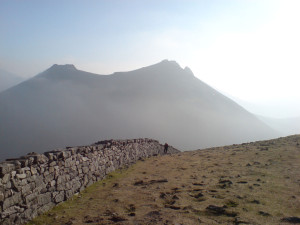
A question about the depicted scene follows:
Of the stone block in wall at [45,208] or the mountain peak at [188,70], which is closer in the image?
the stone block in wall at [45,208]

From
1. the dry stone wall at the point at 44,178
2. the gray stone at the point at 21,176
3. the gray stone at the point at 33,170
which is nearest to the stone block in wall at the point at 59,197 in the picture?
the dry stone wall at the point at 44,178

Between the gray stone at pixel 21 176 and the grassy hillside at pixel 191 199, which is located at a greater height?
the gray stone at pixel 21 176

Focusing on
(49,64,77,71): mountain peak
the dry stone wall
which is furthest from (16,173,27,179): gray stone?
(49,64,77,71): mountain peak

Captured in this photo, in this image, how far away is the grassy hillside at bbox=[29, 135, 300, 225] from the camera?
7.48 meters

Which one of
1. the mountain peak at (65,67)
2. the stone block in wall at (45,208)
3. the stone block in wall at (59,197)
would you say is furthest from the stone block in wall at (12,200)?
the mountain peak at (65,67)

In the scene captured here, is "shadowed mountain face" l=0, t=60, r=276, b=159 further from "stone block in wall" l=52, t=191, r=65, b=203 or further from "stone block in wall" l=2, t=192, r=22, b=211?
"stone block in wall" l=2, t=192, r=22, b=211

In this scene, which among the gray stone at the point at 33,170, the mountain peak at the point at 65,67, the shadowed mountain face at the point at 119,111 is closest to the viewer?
the gray stone at the point at 33,170

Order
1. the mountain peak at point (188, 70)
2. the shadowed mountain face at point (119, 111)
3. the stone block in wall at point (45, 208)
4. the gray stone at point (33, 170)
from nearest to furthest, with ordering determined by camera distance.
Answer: the gray stone at point (33, 170)
the stone block in wall at point (45, 208)
the shadowed mountain face at point (119, 111)
the mountain peak at point (188, 70)

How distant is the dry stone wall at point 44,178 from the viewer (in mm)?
7031

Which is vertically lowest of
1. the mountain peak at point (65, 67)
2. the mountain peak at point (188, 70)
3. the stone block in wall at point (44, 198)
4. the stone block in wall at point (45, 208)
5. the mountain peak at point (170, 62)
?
the stone block in wall at point (45, 208)

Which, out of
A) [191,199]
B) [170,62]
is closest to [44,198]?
[191,199]

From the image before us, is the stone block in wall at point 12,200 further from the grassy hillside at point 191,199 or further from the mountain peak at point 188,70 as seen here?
the mountain peak at point 188,70

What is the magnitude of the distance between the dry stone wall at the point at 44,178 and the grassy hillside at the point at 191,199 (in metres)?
0.43

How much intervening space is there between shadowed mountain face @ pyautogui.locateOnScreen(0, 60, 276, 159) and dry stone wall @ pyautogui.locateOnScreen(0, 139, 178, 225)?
78.6m
